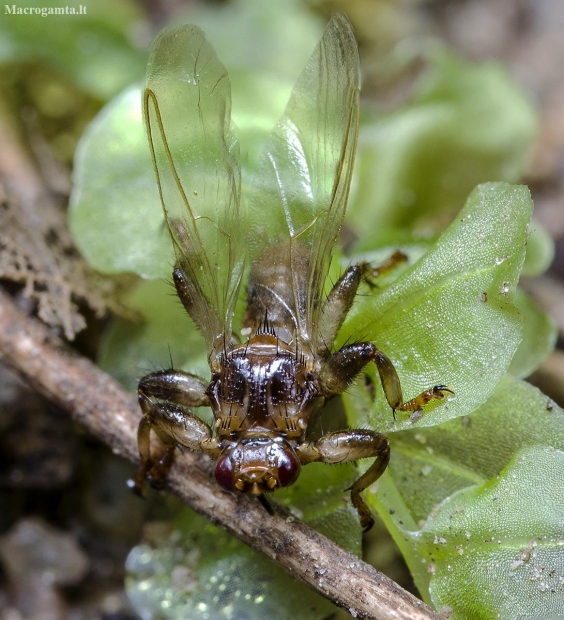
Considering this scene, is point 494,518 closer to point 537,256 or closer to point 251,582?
point 251,582

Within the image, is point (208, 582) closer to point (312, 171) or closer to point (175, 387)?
point (175, 387)

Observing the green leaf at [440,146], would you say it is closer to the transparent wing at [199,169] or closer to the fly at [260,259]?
the fly at [260,259]

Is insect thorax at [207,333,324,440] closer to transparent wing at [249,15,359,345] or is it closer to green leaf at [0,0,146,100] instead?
transparent wing at [249,15,359,345]

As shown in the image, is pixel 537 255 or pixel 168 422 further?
pixel 537 255

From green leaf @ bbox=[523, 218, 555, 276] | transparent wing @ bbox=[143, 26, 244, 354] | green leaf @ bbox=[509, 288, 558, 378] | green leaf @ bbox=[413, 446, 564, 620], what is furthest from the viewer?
green leaf @ bbox=[523, 218, 555, 276]

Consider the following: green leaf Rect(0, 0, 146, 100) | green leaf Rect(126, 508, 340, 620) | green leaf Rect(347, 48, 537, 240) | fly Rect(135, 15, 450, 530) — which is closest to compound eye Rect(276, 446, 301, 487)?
fly Rect(135, 15, 450, 530)

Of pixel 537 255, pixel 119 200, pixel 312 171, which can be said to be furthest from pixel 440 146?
pixel 119 200
